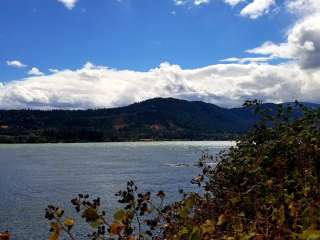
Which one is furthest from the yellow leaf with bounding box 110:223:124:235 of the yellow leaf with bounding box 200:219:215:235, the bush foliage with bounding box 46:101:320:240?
the yellow leaf with bounding box 200:219:215:235

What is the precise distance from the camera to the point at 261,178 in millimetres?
11531

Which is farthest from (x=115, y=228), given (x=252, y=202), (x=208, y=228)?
(x=252, y=202)

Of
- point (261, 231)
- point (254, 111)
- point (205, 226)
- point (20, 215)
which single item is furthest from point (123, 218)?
point (20, 215)

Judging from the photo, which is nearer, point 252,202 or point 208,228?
point 208,228

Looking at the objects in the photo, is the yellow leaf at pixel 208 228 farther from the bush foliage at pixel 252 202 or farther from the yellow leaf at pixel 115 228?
the yellow leaf at pixel 115 228

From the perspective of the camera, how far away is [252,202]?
10742mm

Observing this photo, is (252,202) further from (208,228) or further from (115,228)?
(115,228)

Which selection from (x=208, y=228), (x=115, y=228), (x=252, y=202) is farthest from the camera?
(x=252, y=202)

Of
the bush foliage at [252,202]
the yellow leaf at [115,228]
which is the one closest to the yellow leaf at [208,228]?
the bush foliage at [252,202]

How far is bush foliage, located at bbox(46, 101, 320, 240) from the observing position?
476 centimetres

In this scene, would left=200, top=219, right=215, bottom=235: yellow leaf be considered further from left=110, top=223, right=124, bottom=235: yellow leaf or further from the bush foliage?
left=110, top=223, right=124, bottom=235: yellow leaf

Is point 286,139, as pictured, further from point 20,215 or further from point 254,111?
point 20,215

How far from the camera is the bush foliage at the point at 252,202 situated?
4.76 m

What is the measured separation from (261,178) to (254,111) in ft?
25.6
